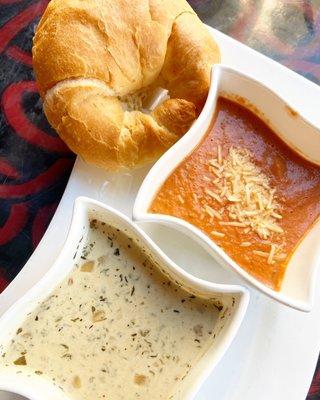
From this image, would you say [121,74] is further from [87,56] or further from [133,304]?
[133,304]

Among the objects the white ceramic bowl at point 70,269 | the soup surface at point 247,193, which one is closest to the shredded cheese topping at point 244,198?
the soup surface at point 247,193

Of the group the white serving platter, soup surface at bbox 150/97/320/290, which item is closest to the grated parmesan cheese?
soup surface at bbox 150/97/320/290

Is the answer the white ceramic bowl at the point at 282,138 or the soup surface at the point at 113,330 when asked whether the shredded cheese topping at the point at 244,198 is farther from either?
the soup surface at the point at 113,330

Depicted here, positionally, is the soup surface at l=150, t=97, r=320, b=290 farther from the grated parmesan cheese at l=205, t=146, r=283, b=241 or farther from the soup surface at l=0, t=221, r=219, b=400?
the soup surface at l=0, t=221, r=219, b=400

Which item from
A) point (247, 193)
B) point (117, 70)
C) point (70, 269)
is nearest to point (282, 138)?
point (247, 193)

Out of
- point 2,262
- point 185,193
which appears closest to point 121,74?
point 185,193
